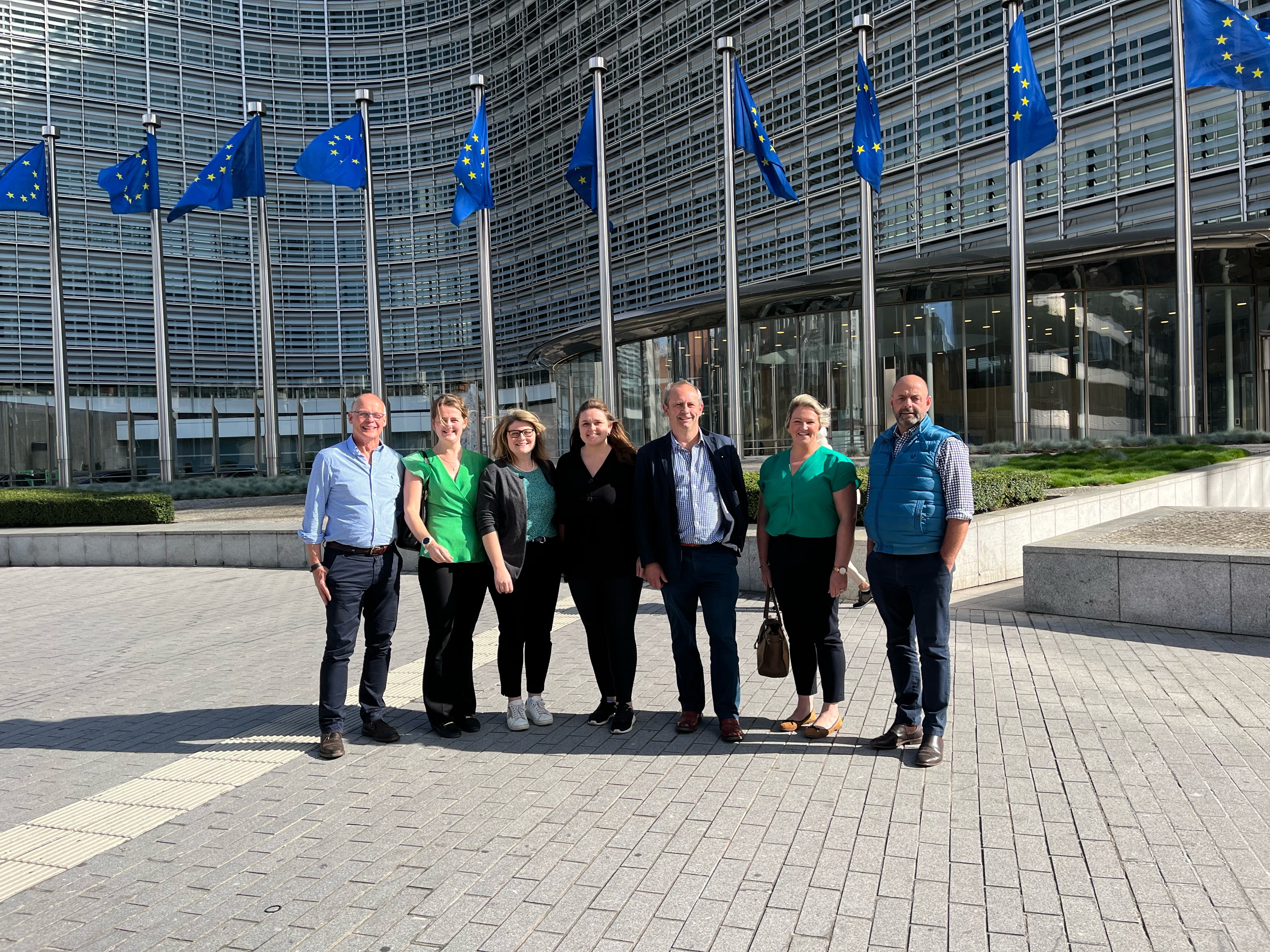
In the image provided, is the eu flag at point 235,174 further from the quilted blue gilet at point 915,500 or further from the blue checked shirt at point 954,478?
the blue checked shirt at point 954,478

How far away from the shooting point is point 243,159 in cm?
2525

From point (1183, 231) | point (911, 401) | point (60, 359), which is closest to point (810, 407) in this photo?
point (911, 401)

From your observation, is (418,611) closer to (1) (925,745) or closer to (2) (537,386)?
(1) (925,745)

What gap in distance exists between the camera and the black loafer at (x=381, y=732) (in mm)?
5613

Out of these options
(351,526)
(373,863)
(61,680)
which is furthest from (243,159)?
(373,863)

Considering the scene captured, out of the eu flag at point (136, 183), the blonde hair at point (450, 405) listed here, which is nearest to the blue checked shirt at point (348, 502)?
the blonde hair at point (450, 405)

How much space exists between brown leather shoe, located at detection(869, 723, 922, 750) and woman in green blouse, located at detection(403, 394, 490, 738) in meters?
2.39

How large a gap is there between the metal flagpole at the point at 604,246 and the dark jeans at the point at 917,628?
18002 millimetres

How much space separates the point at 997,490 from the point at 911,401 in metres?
7.75

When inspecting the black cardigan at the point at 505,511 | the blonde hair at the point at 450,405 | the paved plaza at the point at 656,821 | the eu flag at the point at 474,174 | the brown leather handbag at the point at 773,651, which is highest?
the eu flag at the point at 474,174

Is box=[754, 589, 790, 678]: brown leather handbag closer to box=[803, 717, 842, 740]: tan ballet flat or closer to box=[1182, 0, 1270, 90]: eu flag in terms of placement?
box=[803, 717, 842, 740]: tan ballet flat

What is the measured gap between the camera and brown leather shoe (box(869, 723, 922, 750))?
5.20 m

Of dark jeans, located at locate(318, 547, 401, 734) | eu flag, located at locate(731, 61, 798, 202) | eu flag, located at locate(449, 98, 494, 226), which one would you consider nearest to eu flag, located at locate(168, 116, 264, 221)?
eu flag, located at locate(449, 98, 494, 226)

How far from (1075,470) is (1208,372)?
11427 mm
